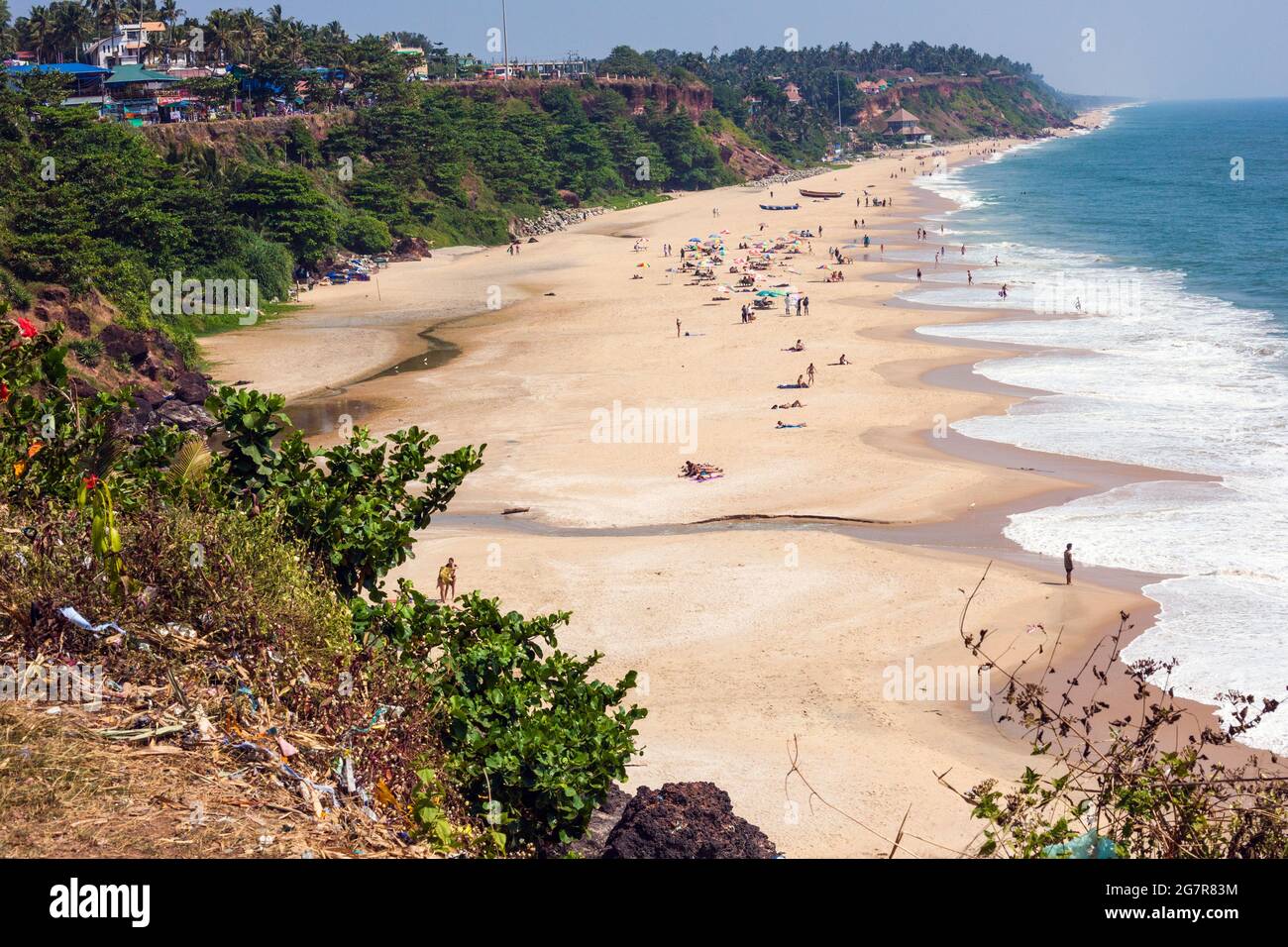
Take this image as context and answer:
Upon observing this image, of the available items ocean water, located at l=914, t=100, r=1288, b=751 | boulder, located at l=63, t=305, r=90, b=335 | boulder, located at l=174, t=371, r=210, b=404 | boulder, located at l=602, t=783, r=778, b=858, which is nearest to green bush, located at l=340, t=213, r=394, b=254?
boulder, located at l=63, t=305, r=90, b=335

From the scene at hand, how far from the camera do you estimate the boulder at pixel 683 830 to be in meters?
12.0

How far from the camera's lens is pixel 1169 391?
125 ft

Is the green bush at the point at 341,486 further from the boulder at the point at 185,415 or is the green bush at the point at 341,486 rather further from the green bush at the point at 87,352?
the green bush at the point at 87,352

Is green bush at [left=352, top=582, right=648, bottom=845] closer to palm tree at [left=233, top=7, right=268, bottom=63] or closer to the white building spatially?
palm tree at [left=233, top=7, right=268, bottom=63]

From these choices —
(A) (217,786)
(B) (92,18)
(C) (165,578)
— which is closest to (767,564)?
(C) (165,578)

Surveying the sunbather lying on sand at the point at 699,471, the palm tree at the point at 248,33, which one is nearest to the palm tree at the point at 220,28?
the palm tree at the point at 248,33

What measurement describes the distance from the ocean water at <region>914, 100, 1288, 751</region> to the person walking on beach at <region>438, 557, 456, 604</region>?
12214mm

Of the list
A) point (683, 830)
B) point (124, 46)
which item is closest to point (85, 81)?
Result: point (124, 46)

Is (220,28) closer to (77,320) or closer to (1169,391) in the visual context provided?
(77,320)

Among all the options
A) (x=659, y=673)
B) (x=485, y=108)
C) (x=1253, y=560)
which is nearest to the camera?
(x=659, y=673)
